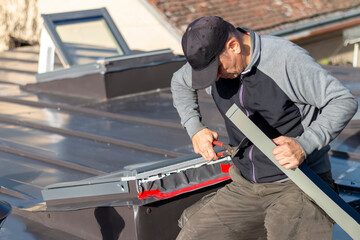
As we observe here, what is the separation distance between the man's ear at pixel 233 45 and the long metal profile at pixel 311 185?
0.30 meters

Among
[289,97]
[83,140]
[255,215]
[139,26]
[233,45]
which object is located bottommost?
[139,26]

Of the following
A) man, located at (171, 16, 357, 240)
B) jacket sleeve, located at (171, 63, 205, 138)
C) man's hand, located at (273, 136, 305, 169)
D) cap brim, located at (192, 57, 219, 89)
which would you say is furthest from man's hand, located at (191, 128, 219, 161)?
man's hand, located at (273, 136, 305, 169)

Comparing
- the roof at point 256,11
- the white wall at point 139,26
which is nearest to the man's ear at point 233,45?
the roof at point 256,11

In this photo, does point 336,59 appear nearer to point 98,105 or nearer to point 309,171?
point 98,105

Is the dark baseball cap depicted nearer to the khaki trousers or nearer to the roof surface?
the khaki trousers

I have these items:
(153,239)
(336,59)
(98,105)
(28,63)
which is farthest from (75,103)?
(336,59)

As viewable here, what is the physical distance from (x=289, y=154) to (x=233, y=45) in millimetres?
641

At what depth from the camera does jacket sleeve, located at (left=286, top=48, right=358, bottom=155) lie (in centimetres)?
304

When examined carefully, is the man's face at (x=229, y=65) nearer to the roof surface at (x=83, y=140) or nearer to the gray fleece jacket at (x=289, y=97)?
the gray fleece jacket at (x=289, y=97)

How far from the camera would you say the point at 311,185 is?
10.3 ft

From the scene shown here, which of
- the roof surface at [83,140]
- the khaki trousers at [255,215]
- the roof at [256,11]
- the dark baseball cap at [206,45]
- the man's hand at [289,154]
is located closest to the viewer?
the man's hand at [289,154]

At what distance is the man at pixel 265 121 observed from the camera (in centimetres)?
307

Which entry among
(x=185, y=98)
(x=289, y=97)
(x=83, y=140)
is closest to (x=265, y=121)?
(x=289, y=97)

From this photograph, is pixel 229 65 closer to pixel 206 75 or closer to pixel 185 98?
pixel 206 75
